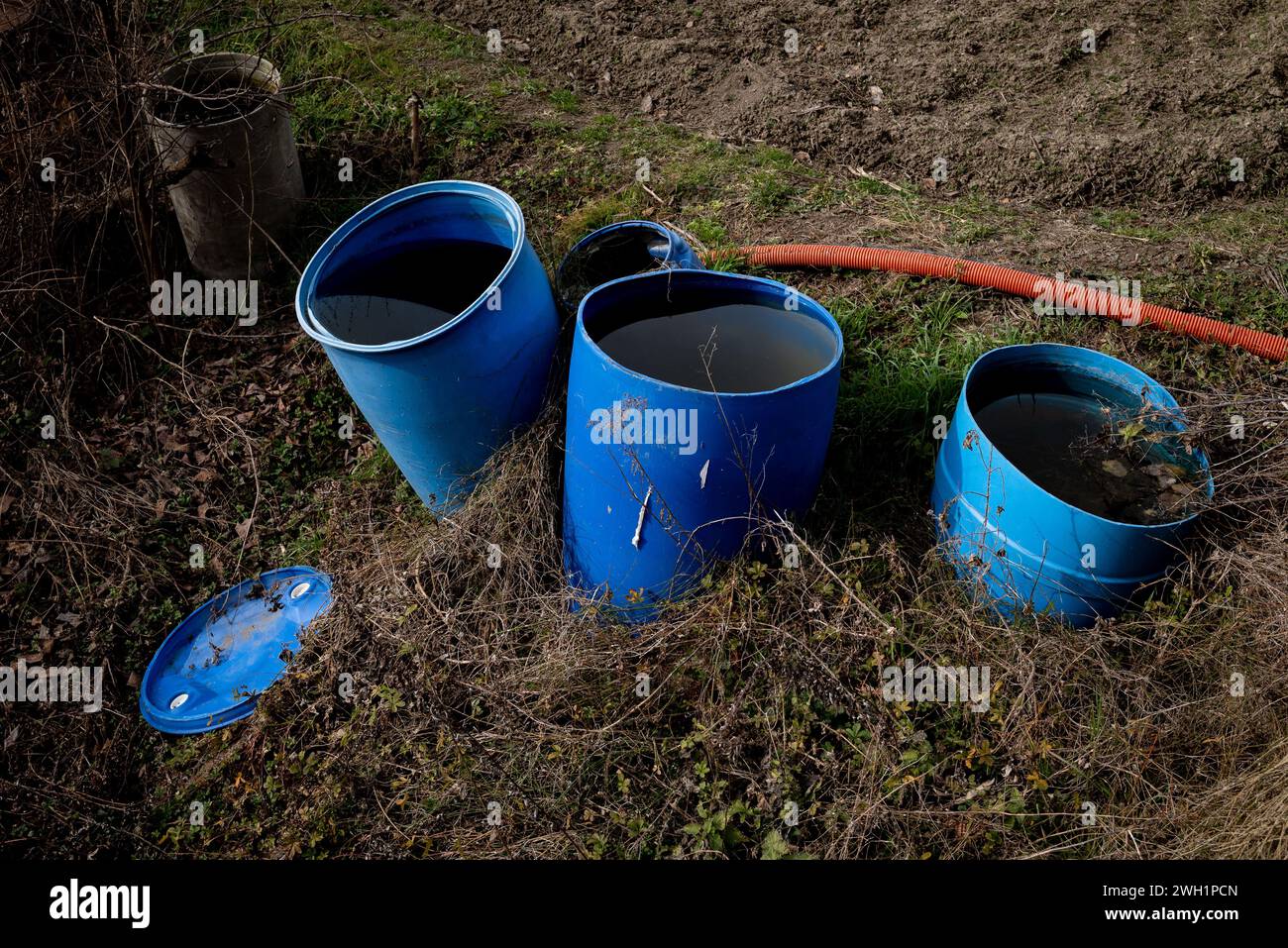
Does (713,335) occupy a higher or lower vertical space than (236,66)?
lower

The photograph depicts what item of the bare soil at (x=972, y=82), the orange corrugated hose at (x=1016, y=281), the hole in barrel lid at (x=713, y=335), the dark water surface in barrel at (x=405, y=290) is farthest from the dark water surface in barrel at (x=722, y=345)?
the bare soil at (x=972, y=82)

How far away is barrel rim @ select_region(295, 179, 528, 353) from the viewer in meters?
2.58

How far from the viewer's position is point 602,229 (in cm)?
353

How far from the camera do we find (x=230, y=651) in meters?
3.28

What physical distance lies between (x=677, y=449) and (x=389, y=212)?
4.81ft

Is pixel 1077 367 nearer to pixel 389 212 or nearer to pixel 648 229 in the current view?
pixel 648 229

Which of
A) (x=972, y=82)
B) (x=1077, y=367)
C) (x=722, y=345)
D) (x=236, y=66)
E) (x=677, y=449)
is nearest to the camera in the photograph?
(x=677, y=449)

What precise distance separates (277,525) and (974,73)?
422 cm

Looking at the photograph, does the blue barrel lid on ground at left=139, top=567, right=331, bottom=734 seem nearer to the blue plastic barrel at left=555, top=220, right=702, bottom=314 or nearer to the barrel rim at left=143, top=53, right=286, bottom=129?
the blue plastic barrel at left=555, top=220, right=702, bottom=314

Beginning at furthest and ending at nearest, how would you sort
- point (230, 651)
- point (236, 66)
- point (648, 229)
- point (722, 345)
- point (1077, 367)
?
1. point (236, 66)
2. point (648, 229)
3. point (230, 651)
4. point (1077, 367)
5. point (722, 345)

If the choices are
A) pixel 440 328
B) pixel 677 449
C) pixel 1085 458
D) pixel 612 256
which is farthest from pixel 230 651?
pixel 1085 458

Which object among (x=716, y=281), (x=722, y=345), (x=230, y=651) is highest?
(x=716, y=281)

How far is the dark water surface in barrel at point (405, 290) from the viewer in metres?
2.98

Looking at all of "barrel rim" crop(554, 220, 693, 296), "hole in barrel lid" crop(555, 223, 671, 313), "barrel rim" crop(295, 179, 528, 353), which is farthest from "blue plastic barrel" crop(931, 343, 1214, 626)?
"barrel rim" crop(295, 179, 528, 353)
